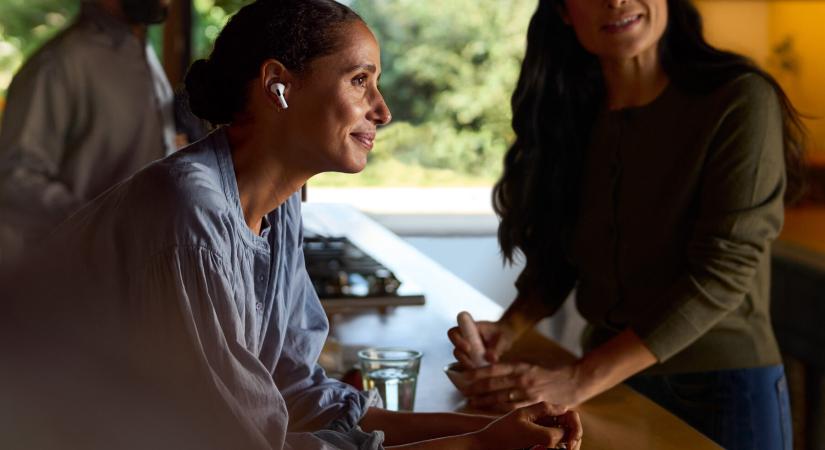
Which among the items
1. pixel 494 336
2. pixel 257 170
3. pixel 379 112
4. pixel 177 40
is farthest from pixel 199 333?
pixel 177 40

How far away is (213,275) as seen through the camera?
1.08 meters

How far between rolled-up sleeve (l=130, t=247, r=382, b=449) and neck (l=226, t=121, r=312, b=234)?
16 centimetres

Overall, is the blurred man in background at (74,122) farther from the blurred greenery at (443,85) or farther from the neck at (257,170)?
the blurred greenery at (443,85)

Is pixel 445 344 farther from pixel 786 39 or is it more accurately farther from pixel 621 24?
pixel 786 39

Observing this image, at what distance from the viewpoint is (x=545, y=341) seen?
82.7 inches

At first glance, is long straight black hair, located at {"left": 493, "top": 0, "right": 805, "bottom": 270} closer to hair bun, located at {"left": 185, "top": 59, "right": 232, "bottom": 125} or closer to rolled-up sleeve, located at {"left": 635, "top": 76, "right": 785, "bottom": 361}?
rolled-up sleeve, located at {"left": 635, "top": 76, "right": 785, "bottom": 361}

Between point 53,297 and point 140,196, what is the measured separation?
0.14 m

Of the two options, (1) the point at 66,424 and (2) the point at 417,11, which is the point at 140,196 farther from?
(2) the point at 417,11

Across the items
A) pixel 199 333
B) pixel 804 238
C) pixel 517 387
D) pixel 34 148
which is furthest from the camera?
pixel 804 238

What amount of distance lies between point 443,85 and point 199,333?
461 cm

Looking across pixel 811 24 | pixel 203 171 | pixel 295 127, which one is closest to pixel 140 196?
pixel 203 171

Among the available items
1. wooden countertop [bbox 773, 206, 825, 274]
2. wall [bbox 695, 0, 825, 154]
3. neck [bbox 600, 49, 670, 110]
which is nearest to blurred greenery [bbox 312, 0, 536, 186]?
wall [bbox 695, 0, 825, 154]

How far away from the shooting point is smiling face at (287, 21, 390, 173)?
123 centimetres

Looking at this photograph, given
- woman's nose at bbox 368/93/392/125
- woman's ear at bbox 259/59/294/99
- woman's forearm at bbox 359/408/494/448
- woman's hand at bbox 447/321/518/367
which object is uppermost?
woman's ear at bbox 259/59/294/99
